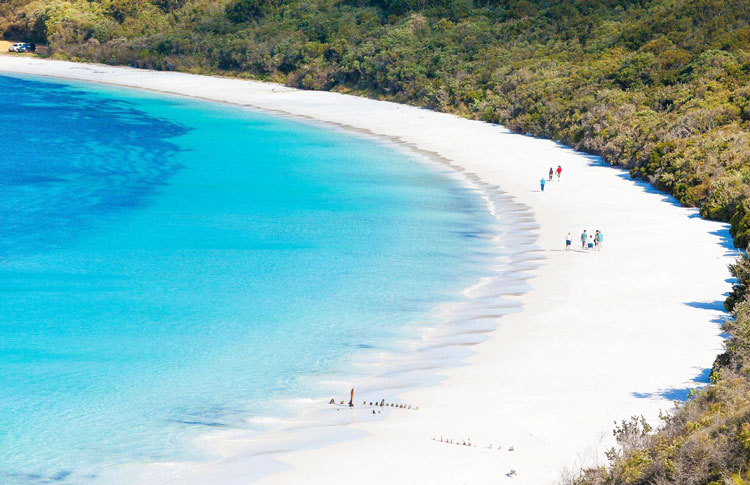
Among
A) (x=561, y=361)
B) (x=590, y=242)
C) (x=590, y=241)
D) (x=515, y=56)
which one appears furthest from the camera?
(x=515, y=56)

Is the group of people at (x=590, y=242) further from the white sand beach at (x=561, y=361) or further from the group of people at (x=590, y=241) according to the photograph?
the white sand beach at (x=561, y=361)

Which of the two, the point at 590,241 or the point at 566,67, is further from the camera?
the point at 566,67

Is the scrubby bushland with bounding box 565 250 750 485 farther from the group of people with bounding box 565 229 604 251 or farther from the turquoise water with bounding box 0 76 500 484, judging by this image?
the group of people with bounding box 565 229 604 251

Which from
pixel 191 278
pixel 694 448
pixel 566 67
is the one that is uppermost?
pixel 566 67

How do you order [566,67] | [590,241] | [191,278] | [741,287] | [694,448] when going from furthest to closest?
[566,67]
[590,241]
[191,278]
[741,287]
[694,448]

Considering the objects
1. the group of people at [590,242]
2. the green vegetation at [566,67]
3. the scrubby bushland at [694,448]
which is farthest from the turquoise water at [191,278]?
the green vegetation at [566,67]

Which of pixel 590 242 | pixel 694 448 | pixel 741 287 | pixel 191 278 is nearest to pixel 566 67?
pixel 590 242

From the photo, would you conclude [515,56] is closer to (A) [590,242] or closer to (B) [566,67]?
(B) [566,67]

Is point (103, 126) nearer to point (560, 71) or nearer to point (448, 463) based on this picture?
point (560, 71)
